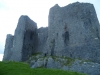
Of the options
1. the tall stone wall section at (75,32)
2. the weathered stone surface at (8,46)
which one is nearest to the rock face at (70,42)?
the tall stone wall section at (75,32)

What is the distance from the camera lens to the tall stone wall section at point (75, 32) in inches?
1167

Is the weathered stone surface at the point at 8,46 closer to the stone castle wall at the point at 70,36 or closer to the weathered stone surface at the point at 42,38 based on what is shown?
the stone castle wall at the point at 70,36

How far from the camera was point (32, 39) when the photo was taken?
46.8 meters

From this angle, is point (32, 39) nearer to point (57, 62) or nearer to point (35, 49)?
point (35, 49)

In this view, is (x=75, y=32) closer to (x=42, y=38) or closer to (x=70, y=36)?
(x=70, y=36)

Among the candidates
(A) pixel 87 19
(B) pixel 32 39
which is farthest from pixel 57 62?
(B) pixel 32 39

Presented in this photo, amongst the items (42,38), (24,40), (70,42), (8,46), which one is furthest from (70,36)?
(8,46)

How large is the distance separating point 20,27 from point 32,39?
4973 mm

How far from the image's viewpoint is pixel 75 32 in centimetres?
3266

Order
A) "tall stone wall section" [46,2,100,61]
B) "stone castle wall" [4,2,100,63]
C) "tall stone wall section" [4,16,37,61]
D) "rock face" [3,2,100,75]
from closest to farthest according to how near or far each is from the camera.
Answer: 1. "rock face" [3,2,100,75]
2. "tall stone wall section" [46,2,100,61]
3. "stone castle wall" [4,2,100,63]
4. "tall stone wall section" [4,16,37,61]

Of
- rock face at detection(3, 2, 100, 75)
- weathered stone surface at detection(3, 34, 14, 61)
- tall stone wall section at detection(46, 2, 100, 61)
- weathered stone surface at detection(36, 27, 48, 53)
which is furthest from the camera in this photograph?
weathered stone surface at detection(3, 34, 14, 61)

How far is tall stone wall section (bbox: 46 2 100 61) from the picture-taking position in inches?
1167

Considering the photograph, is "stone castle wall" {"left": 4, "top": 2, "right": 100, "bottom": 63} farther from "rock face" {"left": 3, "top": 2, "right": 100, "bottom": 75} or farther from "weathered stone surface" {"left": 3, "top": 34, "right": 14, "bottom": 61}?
"weathered stone surface" {"left": 3, "top": 34, "right": 14, "bottom": 61}

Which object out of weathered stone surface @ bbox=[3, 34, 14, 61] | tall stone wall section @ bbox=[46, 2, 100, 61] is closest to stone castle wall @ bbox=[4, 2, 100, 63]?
tall stone wall section @ bbox=[46, 2, 100, 61]
